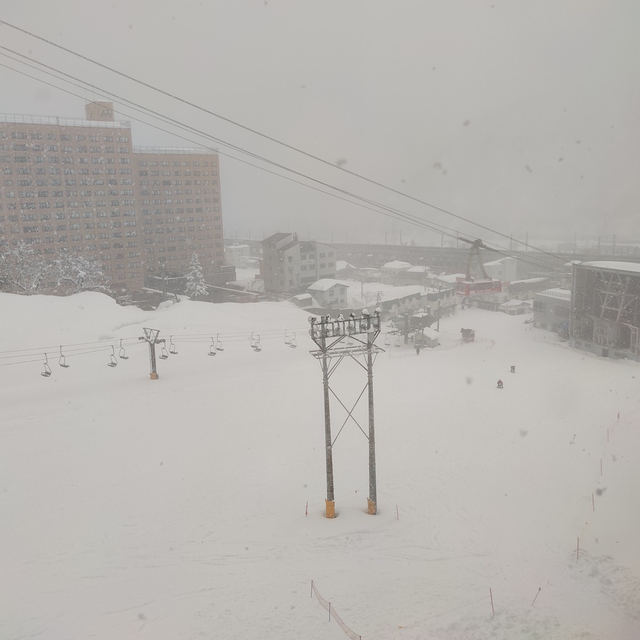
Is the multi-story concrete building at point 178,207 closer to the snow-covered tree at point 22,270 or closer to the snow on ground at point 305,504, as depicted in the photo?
the snow-covered tree at point 22,270

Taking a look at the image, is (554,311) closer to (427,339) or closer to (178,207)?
(427,339)

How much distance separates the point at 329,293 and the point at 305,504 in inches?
1258

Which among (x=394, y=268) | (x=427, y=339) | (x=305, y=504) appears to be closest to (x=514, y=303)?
(x=427, y=339)

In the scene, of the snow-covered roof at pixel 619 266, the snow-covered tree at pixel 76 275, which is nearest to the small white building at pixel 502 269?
the snow-covered roof at pixel 619 266

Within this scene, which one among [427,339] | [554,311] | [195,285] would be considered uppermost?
[195,285]

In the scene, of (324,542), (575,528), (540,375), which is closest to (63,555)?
(324,542)

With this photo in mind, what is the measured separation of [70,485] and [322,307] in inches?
1176

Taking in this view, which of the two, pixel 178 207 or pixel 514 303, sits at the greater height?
pixel 178 207

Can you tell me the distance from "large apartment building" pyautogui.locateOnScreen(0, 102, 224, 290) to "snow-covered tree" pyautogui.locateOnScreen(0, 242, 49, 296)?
2.59m

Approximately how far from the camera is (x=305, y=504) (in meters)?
13.0

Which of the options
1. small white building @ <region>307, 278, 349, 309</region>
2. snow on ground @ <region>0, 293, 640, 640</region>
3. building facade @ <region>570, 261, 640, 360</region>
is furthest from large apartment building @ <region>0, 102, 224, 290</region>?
building facade @ <region>570, 261, 640, 360</region>

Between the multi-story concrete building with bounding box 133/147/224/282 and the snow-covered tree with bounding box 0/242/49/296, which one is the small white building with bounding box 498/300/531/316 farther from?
the snow-covered tree with bounding box 0/242/49/296

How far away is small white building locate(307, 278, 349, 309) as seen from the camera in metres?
44.0

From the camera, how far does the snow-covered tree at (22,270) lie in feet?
127
